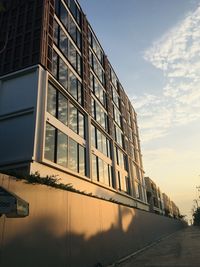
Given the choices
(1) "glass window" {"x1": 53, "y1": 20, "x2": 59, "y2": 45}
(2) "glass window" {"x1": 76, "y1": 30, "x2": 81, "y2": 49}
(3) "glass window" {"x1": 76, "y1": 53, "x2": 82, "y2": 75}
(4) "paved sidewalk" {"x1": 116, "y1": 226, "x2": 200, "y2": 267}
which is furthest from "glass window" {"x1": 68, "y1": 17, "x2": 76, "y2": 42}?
(4) "paved sidewalk" {"x1": 116, "y1": 226, "x2": 200, "y2": 267}

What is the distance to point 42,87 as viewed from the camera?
61.9 ft

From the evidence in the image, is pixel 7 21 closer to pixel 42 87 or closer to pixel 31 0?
pixel 31 0

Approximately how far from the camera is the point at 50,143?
59.9ft

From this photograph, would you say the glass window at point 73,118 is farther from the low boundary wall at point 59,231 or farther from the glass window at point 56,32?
the low boundary wall at point 59,231

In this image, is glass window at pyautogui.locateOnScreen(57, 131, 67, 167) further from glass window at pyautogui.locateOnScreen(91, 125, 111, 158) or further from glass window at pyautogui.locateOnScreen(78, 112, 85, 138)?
glass window at pyautogui.locateOnScreen(91, 125, 111, 158)

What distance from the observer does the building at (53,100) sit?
1766 centimetres

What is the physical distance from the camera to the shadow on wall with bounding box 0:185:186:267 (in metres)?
8.24

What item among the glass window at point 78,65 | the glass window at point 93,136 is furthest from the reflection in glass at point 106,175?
the glass window at point 78,65

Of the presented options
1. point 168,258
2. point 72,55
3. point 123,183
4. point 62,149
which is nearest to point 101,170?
point 123,183

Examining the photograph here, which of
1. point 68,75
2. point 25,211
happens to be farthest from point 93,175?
point 25,211

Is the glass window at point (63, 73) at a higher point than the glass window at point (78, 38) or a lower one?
lower

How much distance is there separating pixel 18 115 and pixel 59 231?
10.2m

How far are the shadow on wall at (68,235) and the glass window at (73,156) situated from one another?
15.7 ft

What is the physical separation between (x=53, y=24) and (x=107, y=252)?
1906cm
